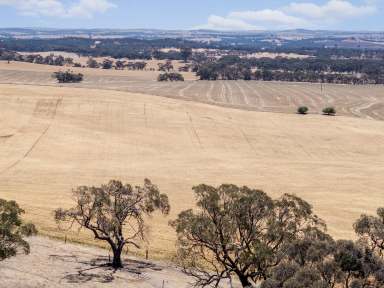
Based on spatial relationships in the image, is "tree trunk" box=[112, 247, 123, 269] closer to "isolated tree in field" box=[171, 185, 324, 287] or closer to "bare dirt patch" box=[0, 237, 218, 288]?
"bare dirt patch" box=[0, 237, 218, 288]

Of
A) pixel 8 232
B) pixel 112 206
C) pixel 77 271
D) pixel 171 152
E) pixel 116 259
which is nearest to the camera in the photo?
pixel 8 232

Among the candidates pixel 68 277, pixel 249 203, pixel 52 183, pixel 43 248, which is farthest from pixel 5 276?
pixel 52 183

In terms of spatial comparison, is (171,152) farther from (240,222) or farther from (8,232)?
(8,232)

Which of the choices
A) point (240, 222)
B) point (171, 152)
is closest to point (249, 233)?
point (240, 222)

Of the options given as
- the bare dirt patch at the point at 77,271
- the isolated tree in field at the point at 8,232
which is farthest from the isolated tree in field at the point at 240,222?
the isolated tree in field at the point at 8,232

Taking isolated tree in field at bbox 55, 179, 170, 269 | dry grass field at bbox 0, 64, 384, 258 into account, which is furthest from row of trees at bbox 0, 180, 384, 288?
dry grass field at bbox 0, 64, 384, 258

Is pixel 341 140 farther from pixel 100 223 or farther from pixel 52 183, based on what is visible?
pixel 100 223

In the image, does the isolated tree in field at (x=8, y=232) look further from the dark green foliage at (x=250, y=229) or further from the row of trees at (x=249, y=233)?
the dark green foliage at (x=250, y=229)
